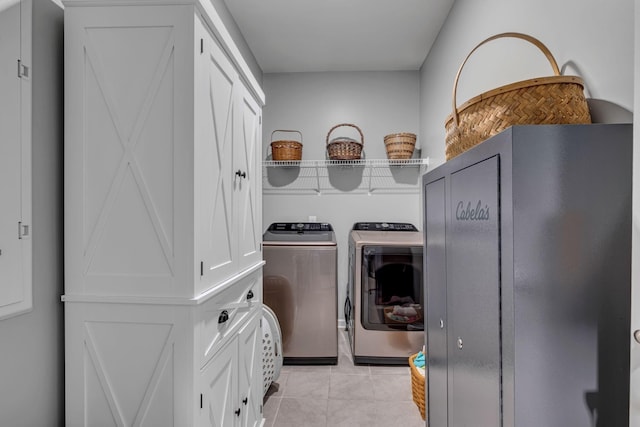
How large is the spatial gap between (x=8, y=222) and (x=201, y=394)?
0.73 m

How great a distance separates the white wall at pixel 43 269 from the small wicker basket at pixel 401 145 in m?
2.59

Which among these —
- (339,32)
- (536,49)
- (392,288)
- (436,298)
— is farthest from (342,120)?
(436,298)

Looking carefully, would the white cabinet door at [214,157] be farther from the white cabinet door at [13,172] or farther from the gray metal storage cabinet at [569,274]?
the gray metal storage cabinet at [569,274]

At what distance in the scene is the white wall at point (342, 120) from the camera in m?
3.55

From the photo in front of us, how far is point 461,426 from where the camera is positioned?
43.2 inches

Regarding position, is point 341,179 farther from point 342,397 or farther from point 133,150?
point 133,150

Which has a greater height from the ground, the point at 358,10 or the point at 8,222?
the point at 358,10

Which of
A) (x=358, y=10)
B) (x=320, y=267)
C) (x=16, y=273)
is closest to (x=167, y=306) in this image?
(x=16, y=273)

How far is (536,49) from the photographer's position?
1.40 metres

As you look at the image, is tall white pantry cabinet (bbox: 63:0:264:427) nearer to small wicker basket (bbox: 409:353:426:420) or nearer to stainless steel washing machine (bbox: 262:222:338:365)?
small wicker basket (bbox: 409:353:426:420)

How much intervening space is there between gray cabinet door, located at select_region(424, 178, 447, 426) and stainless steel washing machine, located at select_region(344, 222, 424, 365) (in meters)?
1.26

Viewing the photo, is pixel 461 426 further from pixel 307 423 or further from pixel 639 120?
pixel 307 423

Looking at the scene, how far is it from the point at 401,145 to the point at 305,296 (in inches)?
61.5

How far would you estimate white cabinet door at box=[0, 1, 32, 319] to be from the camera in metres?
0.89
